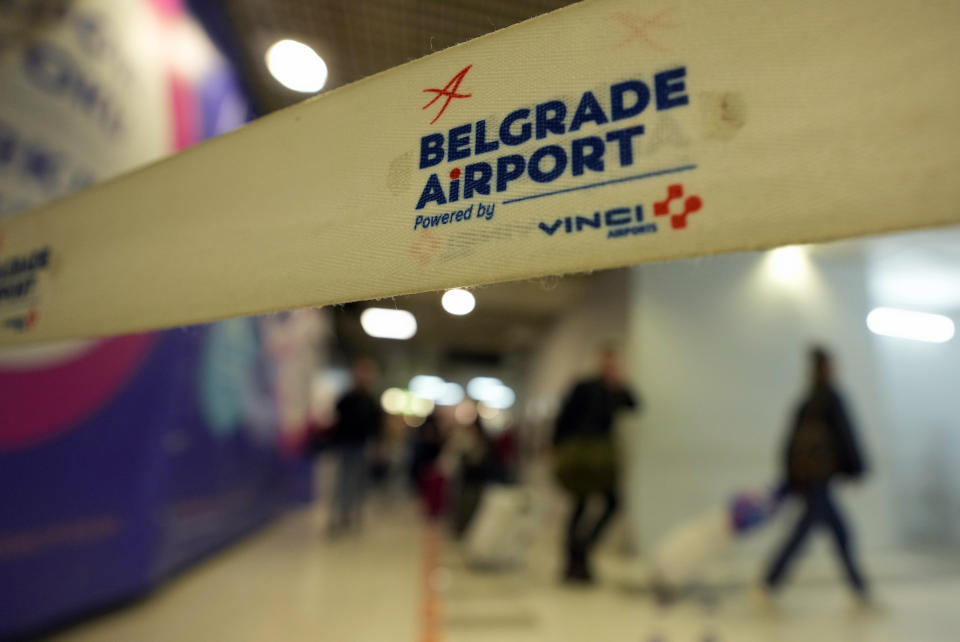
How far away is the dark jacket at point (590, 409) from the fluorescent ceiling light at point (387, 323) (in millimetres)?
5475

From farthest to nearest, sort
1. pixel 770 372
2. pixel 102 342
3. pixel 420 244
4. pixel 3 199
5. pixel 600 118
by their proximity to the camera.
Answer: pixel 770 372 → pixel 102 342 → pixel 3 199 → pixel 420 244 → pixel 600 118

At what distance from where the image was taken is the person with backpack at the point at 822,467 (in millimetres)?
2961

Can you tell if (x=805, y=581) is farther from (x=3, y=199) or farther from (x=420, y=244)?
(x=3, y=199)

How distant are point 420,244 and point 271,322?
485cm

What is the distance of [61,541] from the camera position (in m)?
2.26


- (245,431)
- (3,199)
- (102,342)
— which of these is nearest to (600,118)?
(3,199)

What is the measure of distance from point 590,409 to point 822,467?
4.40ft

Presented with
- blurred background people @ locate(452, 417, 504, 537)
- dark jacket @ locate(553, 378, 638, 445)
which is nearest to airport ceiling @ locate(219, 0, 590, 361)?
dark jacket @ locate(553, 378, 638, 445)

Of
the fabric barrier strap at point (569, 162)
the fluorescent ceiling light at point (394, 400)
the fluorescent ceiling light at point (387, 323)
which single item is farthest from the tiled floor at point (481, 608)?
the fluorescent ceiling light at point (394, 400)

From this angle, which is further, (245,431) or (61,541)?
(245,431)

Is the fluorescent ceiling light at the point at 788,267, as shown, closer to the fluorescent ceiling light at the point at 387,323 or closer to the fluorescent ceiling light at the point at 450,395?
the fluorescent ceiling light at the point at 387,323

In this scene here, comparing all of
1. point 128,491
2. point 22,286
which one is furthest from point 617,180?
point 128,491

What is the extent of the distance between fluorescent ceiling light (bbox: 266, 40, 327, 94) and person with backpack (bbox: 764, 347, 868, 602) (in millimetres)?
3229

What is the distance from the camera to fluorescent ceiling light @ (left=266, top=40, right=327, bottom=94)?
8.60ft
